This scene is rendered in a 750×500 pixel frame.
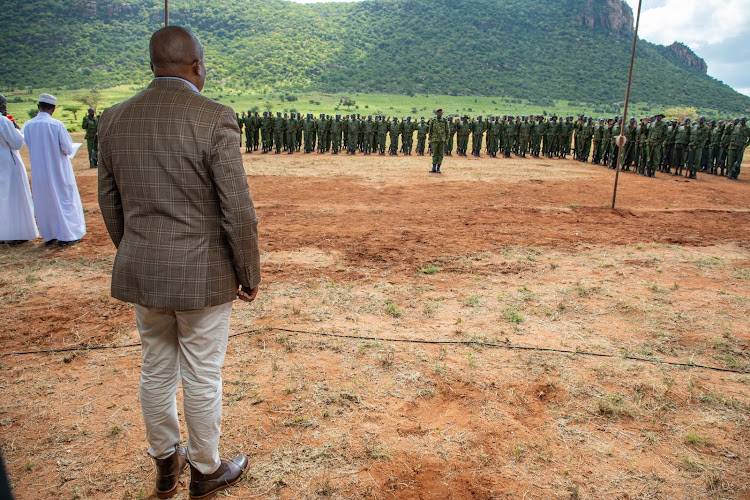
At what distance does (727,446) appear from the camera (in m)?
2.83

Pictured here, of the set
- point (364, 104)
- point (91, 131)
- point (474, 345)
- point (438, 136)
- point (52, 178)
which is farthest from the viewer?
point (364, 104)

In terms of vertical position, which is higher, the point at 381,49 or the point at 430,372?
the point at 381,49

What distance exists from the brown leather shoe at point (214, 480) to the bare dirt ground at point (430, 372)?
71 mm

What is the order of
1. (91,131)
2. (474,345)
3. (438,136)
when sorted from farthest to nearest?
(91,131) → (438,136) → (474,345)

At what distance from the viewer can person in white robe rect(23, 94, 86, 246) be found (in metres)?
6.49

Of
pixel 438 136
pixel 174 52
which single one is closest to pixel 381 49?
pixel 438 136

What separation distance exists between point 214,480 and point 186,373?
2.09 ft

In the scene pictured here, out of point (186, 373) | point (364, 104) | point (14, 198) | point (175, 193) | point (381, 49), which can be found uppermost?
point (381, 49)

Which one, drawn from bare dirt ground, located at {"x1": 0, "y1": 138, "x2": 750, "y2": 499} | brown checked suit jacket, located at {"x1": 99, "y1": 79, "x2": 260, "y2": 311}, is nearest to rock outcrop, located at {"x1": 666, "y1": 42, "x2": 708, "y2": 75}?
bare dirt ground, located at {"x1": 0, "y1": 138, "x2": 750, "y2": 499}

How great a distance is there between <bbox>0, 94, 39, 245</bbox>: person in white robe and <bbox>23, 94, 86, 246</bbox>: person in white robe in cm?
20

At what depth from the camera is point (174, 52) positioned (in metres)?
2.11

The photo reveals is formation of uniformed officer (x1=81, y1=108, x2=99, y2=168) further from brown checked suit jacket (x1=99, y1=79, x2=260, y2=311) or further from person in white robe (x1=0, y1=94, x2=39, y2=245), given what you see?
brown checked suit jacket (x1=99, y1=79, x2=260, y2=311)

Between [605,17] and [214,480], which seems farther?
[605,17]

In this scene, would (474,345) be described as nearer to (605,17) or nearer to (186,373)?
(186,373)
